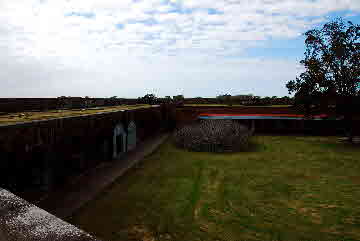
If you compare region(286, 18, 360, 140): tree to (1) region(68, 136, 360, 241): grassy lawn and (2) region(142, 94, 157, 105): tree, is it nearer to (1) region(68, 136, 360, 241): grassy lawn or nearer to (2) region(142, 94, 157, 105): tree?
(1) region(68, 136, 360, 241): grassy lawn

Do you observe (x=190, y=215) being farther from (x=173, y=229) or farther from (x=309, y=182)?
(x=309, y=182)

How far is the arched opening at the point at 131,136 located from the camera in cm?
1025

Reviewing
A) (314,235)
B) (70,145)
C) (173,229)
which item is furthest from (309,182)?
(70,145)

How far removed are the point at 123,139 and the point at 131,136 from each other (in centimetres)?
117

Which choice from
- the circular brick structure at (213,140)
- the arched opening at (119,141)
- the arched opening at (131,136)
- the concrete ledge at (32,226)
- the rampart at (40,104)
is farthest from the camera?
the circular brick structure at (213,140)

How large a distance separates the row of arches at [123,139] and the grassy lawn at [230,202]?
125 centimetres

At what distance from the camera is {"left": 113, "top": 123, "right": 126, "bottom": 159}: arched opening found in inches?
336

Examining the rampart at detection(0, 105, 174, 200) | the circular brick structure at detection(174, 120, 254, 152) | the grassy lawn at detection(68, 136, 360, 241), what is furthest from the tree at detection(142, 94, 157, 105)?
the grassy lawn at detection(68, 136, 360, 241)

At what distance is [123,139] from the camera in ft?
31.2

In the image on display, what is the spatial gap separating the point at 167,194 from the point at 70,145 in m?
2.32

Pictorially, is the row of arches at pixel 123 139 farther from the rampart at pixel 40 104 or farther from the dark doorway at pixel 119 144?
the rampart at pixel 40 104

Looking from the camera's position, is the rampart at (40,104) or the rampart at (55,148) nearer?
the rampart at (55,148)

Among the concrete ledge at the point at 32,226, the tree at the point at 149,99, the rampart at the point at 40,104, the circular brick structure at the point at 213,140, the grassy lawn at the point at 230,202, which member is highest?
the tree at the point at 149,99

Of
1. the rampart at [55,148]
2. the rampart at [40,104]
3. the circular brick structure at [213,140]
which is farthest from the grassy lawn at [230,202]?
the rampart at [40,104]
